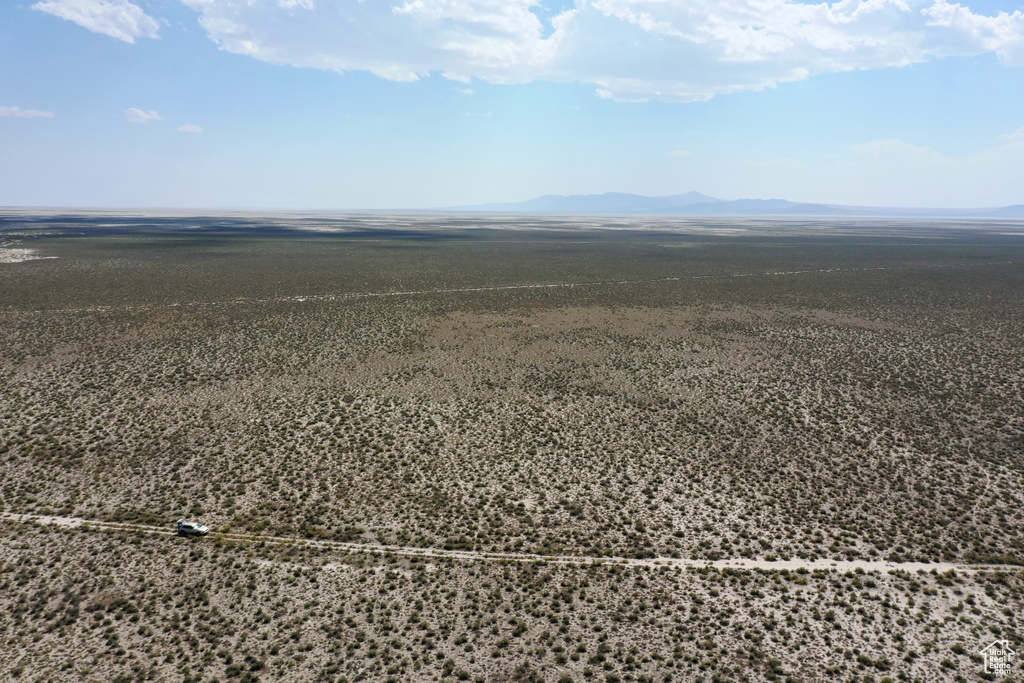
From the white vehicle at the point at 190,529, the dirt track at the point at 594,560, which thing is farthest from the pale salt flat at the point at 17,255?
the white vehicle at the point at 190,529

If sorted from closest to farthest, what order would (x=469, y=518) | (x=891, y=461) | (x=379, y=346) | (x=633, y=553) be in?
(x=633, y=553) → (x=469, y=518) → (x=891, y=461) → (x=379, y=346)

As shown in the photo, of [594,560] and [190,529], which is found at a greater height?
[190,529]

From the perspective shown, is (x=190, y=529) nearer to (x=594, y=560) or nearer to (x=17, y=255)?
(x=594, y=560)

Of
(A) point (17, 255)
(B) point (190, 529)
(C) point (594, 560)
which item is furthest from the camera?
(A) point (17, 255)

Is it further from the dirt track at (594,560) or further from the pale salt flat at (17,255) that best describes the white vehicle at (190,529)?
the pale salt flat at (17,255)

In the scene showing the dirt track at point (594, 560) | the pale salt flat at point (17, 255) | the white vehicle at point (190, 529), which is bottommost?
the dirt track at point (594, 560)

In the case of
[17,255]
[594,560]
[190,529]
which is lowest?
[594,560]

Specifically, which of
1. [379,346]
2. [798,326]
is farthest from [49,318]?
[798,326]

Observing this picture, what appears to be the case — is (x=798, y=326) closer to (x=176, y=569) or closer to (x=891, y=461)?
(x=891, y=461)

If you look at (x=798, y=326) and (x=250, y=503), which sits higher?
(x=798, y=326)

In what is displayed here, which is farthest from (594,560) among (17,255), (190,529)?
(17,255)

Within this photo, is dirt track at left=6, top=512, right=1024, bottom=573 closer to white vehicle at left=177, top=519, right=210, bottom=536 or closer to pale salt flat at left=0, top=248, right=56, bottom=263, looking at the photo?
white vehicle at left=177, top=519, right=210, bottom=536
